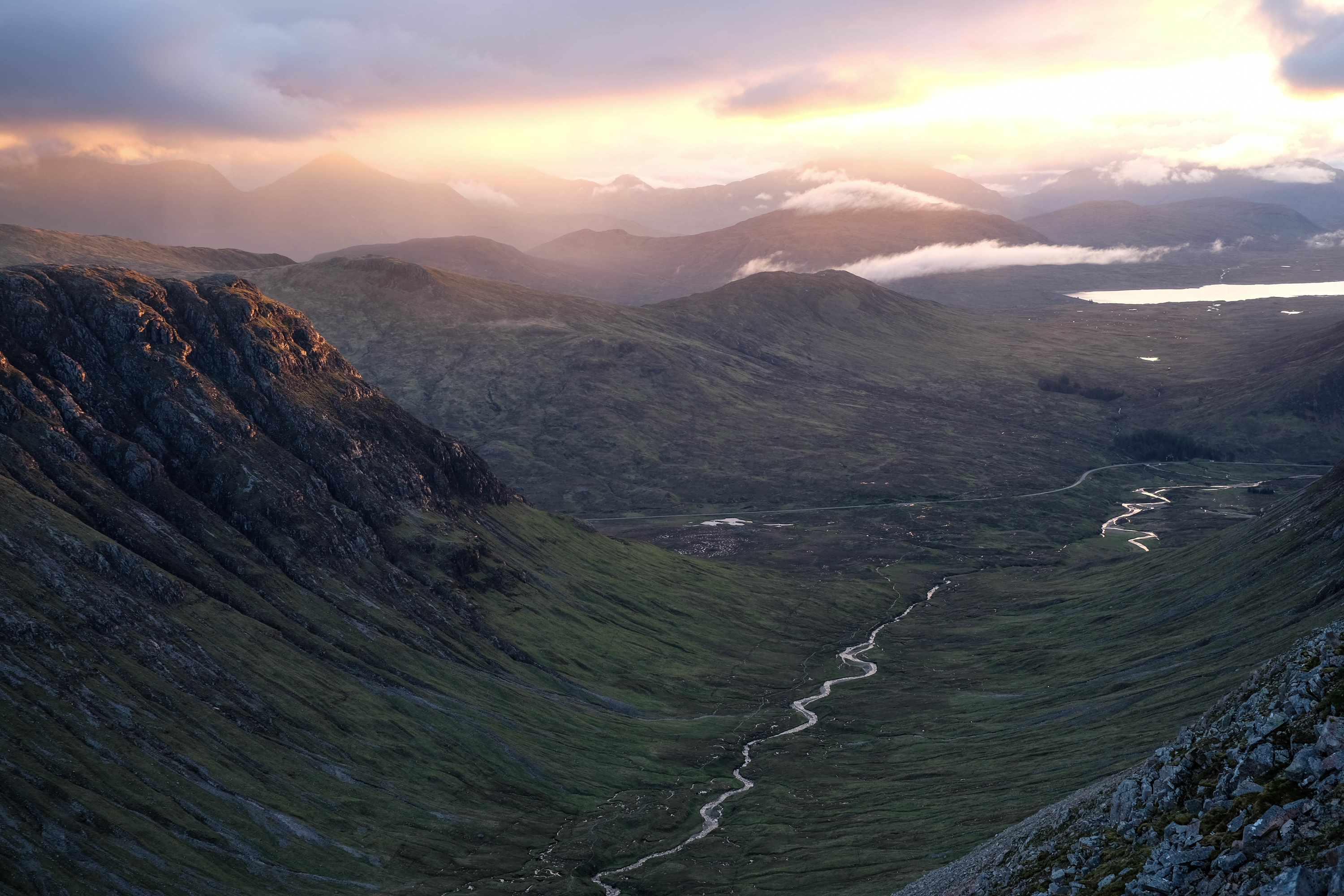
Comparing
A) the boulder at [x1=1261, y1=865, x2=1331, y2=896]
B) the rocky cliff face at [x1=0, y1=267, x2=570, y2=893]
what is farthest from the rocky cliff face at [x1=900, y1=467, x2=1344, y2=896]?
the rocky cliff face at [x1=0, y1=267, x2=570, y2=893]

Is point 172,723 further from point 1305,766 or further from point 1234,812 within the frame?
point 1305,766

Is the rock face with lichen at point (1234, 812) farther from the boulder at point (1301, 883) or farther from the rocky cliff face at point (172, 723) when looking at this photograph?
the rocky cliff face at point (172, 723)

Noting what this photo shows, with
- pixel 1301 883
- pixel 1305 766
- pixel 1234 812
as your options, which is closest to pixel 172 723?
pixel 1234 812

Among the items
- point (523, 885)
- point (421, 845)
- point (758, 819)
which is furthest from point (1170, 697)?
point (421, 845)

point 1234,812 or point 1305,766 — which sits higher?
point 1305,766

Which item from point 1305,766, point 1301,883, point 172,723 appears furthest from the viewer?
point 172,723

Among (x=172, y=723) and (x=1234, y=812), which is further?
(x=172, y=723)

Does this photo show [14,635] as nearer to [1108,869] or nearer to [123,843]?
[123,843]

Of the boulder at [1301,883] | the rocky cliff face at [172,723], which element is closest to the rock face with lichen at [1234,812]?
the boulder at [1301,883]
